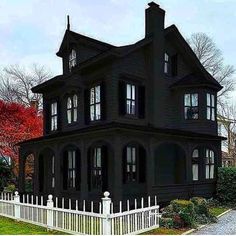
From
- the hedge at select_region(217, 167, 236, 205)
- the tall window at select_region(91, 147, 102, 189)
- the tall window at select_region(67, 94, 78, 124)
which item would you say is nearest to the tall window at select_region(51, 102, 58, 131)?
the tall window at select_region(67, 94, 78, 124)

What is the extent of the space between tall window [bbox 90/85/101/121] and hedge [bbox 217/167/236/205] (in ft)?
25.0

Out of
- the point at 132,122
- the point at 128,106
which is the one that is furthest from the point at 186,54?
the point at 132,122

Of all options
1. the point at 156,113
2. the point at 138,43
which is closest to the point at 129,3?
the point at 138,43

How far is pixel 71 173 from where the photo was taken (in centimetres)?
2183

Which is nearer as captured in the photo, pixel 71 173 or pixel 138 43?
pixel 138 43

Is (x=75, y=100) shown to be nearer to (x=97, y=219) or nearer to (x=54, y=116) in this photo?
(x=54, y=116)

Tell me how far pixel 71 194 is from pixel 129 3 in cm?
1000

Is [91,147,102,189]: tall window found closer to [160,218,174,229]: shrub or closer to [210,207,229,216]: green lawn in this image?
[210,207,229,216]: green lawn

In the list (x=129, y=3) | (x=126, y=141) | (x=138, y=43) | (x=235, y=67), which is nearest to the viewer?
(x=126, y=141)

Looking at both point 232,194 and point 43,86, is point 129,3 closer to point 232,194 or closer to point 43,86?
point 43,86

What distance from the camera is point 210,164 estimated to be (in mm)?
22578

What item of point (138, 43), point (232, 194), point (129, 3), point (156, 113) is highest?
point (129, 3)

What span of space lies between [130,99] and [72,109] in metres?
3.89

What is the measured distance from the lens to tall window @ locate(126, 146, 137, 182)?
19.5 m
